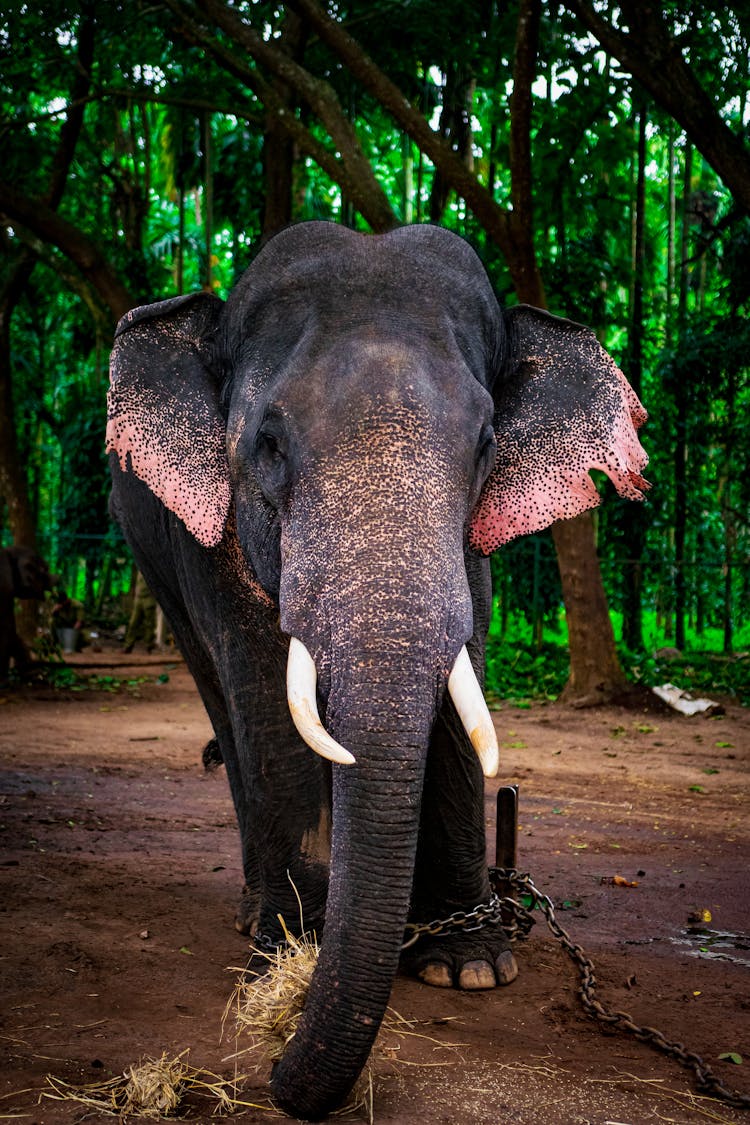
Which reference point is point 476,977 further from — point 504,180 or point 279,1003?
point 504,180

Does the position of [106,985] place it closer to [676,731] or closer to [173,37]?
[676,731]

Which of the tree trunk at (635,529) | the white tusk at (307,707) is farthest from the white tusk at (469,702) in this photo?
the tree trunk at (635,529)

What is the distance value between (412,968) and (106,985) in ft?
3.43

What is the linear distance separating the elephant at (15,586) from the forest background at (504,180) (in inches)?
66.9

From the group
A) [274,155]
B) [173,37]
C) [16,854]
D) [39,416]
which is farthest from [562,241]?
[39,416]

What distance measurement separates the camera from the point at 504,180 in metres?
20.4

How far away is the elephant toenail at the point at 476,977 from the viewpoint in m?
4.16

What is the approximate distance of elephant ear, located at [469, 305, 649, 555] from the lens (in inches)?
160

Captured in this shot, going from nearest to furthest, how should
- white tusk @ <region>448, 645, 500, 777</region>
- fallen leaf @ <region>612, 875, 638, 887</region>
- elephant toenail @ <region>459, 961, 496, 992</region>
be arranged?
white tusk @ <region>448, 645, 500, 777</region>
elephant toenail @ <region>459, 961, 496, 992</region>
fallen leaf @ <region>612, 875, 638, 887</region>

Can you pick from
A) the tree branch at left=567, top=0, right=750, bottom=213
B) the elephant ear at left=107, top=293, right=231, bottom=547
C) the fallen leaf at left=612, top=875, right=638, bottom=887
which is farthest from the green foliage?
the elephant ear at left=107, top=293, right=231, bottom=547

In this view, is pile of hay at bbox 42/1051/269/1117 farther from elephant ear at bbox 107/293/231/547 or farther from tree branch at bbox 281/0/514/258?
tree branch at bbox 281/0/514/258

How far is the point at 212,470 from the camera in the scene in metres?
3.80

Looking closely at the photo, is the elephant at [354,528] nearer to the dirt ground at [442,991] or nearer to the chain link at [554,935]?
the chain link at [554,935]

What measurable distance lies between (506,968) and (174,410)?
7.14 feet
